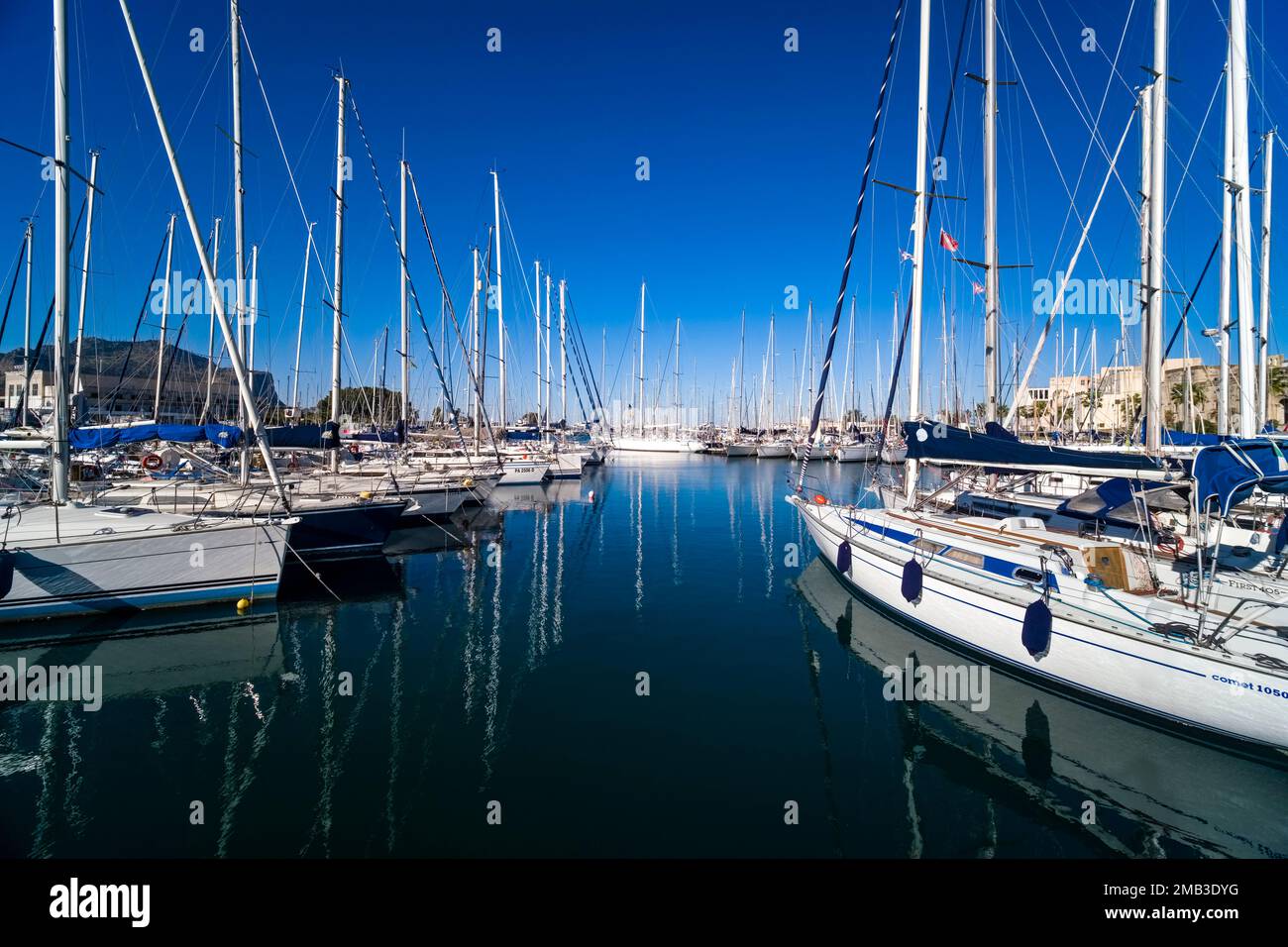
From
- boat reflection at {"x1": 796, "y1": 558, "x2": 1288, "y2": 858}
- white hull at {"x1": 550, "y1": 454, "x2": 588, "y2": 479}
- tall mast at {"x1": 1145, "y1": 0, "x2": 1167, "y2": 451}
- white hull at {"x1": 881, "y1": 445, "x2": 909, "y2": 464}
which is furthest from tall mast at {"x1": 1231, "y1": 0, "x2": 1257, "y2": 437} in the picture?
white hull at {"x1": 550, "y1": 454, "x2": 588, "y2": 479}

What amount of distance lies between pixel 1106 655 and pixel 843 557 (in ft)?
24.7

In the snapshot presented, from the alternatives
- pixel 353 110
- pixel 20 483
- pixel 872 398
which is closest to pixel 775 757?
pixel 20 483

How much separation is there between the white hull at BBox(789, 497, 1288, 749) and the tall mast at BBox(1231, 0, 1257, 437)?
6.09 m

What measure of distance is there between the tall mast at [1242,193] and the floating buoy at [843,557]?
858 cm

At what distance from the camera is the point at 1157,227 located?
13.7 meters

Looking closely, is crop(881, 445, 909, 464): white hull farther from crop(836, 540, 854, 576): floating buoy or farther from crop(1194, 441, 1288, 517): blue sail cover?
crop(1194, 441, 1288, 517): blue sail cover

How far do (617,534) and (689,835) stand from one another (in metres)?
20.3

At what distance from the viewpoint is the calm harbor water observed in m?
7.24

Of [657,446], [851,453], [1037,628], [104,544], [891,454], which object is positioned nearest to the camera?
[1037,628]

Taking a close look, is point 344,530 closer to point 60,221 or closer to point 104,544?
point 104,544

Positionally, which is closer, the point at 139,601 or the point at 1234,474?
the point at 1234,474

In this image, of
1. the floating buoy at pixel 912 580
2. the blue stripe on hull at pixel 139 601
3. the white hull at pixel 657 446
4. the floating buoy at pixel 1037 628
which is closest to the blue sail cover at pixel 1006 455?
the floating buoy at pixel 912 580

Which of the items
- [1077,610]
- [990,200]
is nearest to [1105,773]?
[1077,610]

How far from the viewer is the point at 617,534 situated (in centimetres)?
2736
